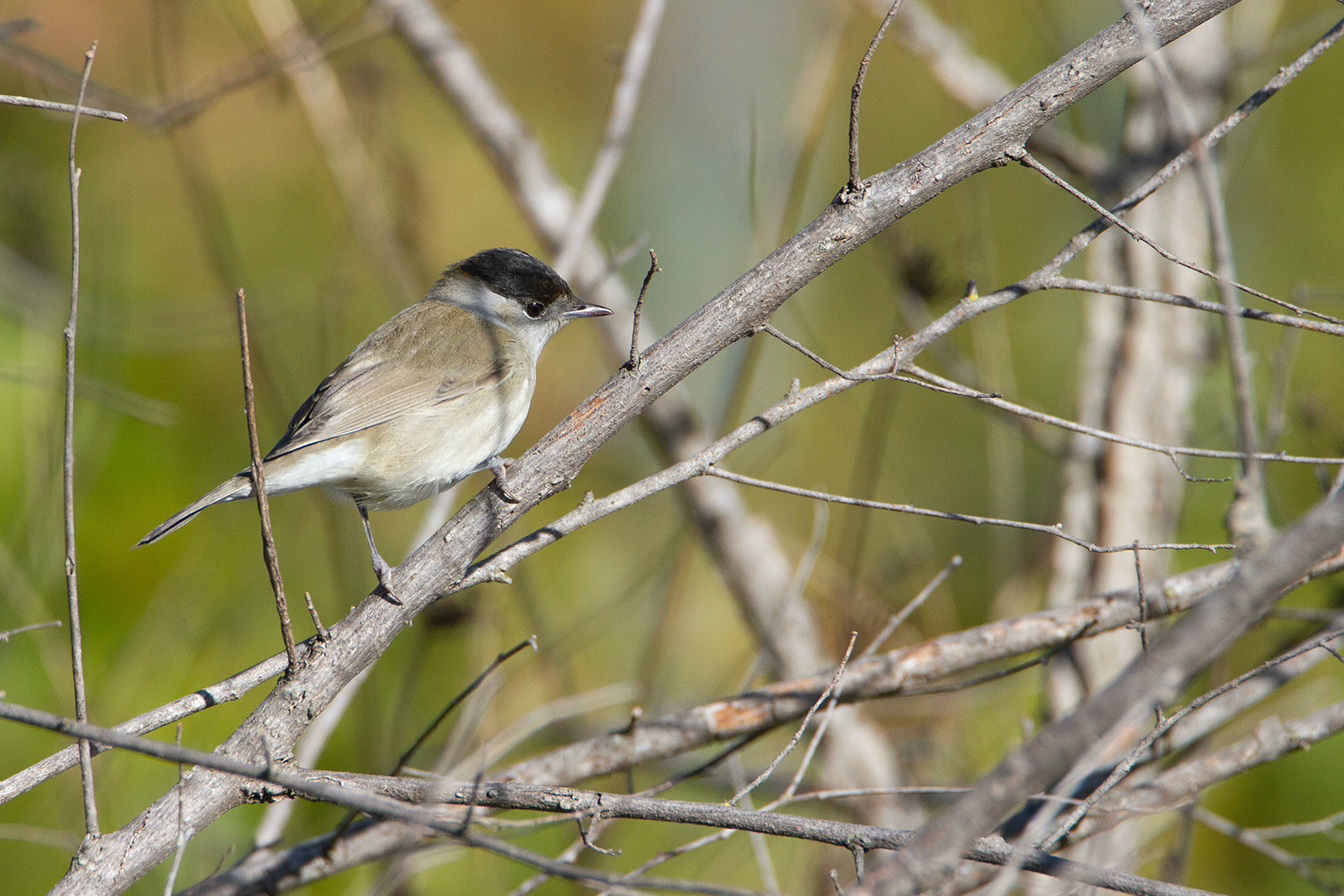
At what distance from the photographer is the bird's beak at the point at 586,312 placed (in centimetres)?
346

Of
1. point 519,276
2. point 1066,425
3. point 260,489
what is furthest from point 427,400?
point 1066,425

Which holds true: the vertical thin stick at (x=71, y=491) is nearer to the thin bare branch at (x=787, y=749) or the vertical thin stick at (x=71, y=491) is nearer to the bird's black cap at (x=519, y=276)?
the thin bare branch at (x=787, y=749)

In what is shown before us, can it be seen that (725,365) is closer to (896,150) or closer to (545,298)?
(545,298)

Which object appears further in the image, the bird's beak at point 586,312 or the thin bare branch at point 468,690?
the bird's beak at point 586,312

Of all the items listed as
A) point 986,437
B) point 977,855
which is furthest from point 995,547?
point 977,855

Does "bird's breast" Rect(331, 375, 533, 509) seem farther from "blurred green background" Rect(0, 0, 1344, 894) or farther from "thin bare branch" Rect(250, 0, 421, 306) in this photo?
"thin bare branch" Rect(250, 0, 421, 306)

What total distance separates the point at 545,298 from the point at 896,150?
11.3 ft

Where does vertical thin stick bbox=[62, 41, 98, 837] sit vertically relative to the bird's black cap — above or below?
below

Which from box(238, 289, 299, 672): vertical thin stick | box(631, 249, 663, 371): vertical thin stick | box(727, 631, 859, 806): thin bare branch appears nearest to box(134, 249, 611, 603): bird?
box(238, 289, 299, 672): vertical thin stick

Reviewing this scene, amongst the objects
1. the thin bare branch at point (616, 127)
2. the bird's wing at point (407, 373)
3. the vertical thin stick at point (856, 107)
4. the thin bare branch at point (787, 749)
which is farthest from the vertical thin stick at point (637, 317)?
the thin bare branch at point (616, 127)

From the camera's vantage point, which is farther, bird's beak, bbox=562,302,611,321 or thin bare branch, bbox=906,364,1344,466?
bird's beak, bbox=562,302,611,321

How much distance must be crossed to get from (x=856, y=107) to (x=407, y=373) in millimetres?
2000

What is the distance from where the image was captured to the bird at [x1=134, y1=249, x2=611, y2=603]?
300cm

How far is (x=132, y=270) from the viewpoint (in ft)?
18.3
